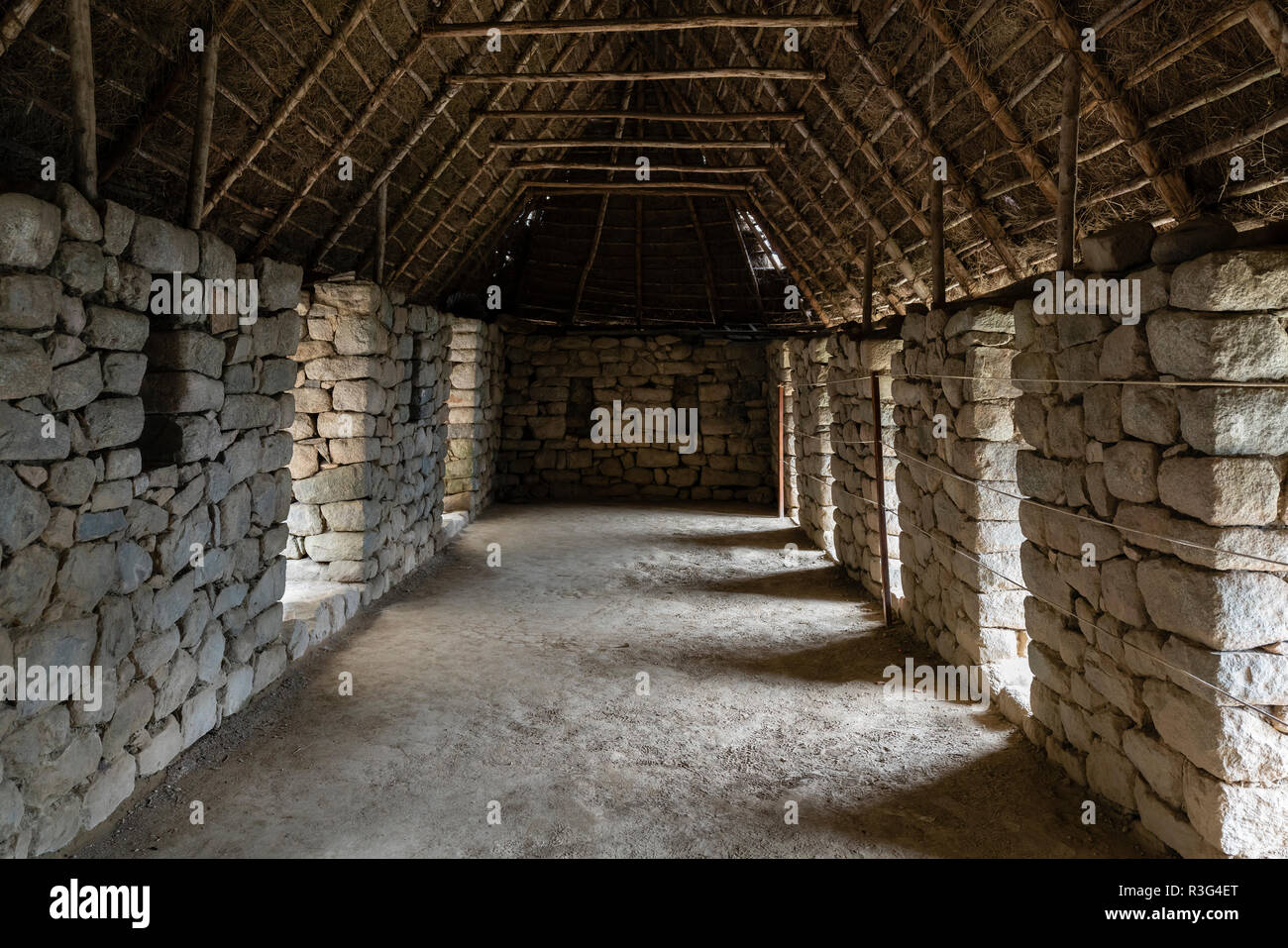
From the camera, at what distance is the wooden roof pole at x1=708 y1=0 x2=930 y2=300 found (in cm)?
642

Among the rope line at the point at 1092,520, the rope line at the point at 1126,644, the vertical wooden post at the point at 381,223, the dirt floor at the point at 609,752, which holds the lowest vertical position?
the dirt floor at the point at 609,752

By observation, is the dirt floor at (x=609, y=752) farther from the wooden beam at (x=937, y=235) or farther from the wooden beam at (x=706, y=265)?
the wooden beam at (x=706, y=265)

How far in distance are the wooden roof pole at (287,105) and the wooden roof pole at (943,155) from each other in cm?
323

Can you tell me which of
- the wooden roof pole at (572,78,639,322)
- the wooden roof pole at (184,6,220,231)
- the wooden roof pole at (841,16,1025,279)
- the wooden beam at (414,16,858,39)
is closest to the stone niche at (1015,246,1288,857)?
the wooden roof pole at (841,16,1025,279)

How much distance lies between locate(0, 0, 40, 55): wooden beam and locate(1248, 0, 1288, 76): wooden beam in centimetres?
432

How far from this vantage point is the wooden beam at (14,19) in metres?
2.74

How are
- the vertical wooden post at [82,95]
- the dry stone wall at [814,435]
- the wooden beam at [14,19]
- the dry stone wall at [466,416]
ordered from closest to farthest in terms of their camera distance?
the wooden beam at [14,19] → the vertical wooden post at [82,95] → the dry stone wall at [814,435] → the dry stone wall at [466,416]

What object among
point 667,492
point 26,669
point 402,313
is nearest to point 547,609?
point 402,313

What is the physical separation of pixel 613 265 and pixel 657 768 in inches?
368

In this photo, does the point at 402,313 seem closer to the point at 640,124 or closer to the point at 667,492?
the point at 640,124

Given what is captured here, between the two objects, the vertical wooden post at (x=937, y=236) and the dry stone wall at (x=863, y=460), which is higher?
the vertical wooden post at (x=937, y=236)

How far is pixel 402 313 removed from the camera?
7.18 metres

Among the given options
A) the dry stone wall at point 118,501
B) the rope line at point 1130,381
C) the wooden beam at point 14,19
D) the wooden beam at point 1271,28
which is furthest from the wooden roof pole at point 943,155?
the wooden beam at point 14,19

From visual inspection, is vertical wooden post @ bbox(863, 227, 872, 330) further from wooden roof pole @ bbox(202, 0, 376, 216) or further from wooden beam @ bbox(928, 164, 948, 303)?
wooden roof pole @ bbox(202, 0, 376, 216)
